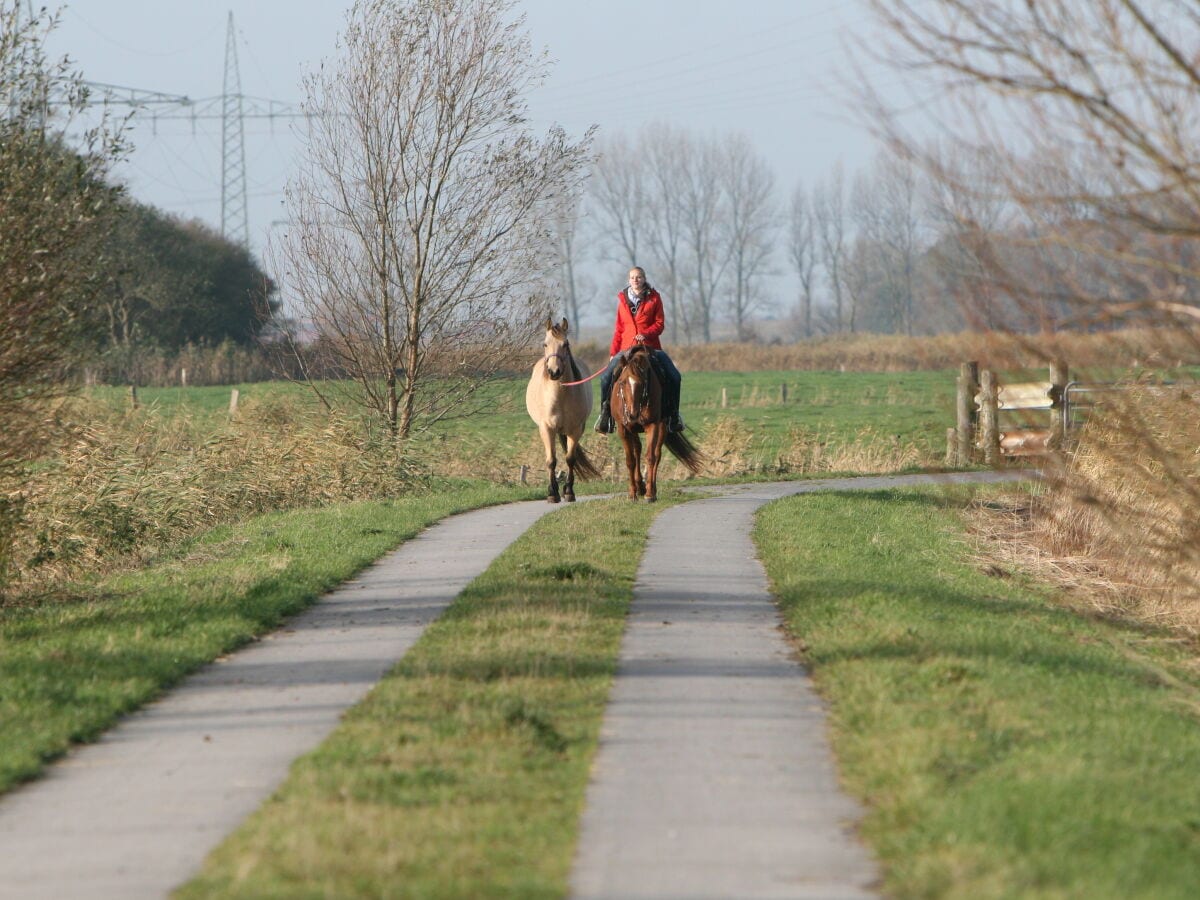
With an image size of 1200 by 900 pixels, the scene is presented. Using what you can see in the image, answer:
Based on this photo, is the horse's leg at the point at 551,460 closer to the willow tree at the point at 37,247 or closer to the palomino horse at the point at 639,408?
the palomino horse at the point at 639,408

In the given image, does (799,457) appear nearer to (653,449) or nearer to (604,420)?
(653,449)

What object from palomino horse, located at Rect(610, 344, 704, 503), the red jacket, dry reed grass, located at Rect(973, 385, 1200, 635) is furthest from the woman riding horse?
dry reed grass, located at Rect(973, 385, 1200, 635)

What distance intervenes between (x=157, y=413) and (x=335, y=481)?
4962mm

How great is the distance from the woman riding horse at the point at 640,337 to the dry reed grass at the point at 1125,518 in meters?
4.20

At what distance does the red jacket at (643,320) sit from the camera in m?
18.1

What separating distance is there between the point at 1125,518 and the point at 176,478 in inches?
527

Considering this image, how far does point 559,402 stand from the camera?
19047mm

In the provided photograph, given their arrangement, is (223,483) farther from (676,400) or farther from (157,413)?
(676,400)

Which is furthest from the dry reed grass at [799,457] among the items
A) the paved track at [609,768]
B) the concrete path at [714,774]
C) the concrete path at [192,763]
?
the concrete path at [192,763]

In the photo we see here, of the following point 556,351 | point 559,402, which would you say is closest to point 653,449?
point 559,402

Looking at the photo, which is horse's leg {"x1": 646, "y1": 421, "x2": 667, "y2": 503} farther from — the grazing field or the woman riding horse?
the grazing field

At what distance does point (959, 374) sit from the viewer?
7.96 metres

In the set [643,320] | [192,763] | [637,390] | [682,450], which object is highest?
[643,320]

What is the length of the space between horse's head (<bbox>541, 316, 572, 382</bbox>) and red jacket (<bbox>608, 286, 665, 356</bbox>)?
0.64 meters
